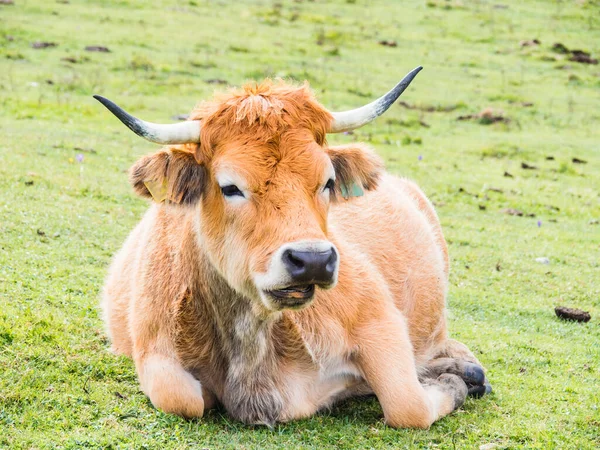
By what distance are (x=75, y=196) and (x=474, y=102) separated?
42.2 ft

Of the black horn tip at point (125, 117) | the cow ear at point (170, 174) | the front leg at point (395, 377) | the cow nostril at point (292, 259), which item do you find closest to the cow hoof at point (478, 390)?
the front leg at point (395, 377)

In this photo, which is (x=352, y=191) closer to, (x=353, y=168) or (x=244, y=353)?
(x=353, y=168)

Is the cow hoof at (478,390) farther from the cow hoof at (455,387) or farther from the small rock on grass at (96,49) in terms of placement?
the small rock on grass at (96,49)

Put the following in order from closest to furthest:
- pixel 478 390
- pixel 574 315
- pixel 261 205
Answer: pixel 261 205
pixel 478 390
pixel 574 315

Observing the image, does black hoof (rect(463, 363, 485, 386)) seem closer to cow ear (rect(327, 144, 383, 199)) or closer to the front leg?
the front leg

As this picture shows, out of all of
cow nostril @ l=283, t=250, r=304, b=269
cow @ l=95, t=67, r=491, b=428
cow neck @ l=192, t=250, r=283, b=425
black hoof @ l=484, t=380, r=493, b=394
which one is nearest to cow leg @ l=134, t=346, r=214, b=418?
cow @ l=95, t=67, r=491, b=428

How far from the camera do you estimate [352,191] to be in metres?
5.82

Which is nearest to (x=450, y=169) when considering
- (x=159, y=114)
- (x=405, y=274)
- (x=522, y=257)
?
(x=522, y=257)

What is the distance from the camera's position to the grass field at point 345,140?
17.6 feet

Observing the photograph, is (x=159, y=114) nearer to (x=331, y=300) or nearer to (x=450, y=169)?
(x=450, y=169)

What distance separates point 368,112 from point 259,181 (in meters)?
0.90

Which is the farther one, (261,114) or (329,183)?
(329,183)

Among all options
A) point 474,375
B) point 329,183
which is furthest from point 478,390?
point 329,183

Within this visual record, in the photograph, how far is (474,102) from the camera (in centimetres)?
2136
